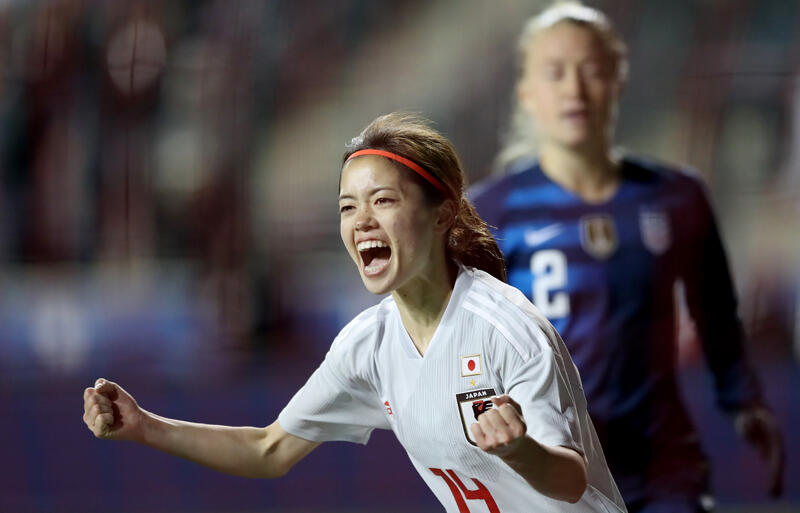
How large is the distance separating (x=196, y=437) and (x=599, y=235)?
1.87 m

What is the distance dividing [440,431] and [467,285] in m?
0.30

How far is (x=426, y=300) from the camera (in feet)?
7.17

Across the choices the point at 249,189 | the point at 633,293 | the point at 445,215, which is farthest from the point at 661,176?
the point at 249,189

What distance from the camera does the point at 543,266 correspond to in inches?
144

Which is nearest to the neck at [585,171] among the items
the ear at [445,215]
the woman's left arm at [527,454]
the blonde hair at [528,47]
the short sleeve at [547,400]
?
the blonde hair at [528,47]

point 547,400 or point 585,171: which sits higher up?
point 585,171

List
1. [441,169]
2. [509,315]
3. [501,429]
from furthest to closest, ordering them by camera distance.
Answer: [441,169] < [509,315] < [501,429]

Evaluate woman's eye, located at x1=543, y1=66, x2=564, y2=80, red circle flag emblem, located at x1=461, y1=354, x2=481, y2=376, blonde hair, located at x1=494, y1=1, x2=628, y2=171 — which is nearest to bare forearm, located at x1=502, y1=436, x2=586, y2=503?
red circle flag emblem, located at x1=461, y1=354, x2=481, y2=376

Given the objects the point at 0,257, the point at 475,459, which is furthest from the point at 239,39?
the point at 475,459

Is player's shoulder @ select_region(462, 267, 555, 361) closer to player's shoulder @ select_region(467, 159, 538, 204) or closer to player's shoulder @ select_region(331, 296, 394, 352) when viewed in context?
player's shoulder @ select_region(331, 296, 394, 352)

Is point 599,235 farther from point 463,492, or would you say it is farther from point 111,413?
point 111,413

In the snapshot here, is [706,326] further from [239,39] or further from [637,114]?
[239,39]

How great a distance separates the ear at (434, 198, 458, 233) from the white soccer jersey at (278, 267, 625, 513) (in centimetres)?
10

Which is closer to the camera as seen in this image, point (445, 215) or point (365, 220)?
point (365, 220)
